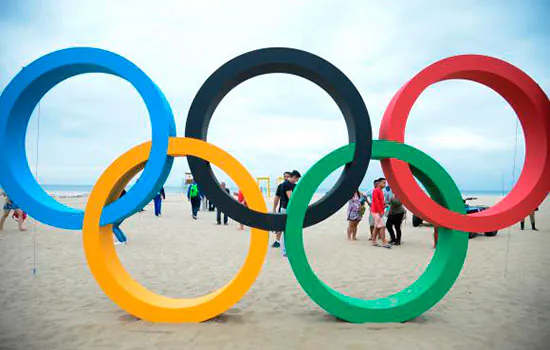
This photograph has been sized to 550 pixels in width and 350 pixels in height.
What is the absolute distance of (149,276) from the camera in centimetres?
733

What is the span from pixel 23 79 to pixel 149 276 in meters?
4.12

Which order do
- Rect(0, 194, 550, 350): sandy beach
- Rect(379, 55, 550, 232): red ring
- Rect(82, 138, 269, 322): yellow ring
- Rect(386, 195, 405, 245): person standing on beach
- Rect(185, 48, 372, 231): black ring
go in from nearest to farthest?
Rect(0, 194, 550, 350): sandy beach → Rect(82, 138, 269, 322): yellow ring → Rect(185, 48, 372, 231): black ring → Rect(379, 55, 550, 232): red ring → Rect(386, 195, 405, 245): person standing on beach

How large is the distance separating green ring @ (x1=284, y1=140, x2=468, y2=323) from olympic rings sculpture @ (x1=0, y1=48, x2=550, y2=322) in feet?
0.05

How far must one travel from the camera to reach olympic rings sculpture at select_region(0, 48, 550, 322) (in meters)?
4.95

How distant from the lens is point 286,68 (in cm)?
521

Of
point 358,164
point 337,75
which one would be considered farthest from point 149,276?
point 337,75

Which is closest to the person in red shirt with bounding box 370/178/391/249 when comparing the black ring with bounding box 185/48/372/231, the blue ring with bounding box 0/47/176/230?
the black ring with bounding box 185/48/372/231

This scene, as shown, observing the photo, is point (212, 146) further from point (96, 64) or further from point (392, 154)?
point (392, 154)

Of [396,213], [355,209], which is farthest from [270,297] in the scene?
[396,213]

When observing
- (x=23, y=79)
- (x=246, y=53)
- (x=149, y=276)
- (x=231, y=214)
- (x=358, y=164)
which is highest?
(x=246, y=53)

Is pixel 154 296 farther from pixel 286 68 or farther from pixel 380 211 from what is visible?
pixel 380 211

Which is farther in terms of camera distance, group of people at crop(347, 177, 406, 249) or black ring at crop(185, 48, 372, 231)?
group of people at crop(347, 177, 406, 249)

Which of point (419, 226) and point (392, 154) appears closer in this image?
point (392, 154)

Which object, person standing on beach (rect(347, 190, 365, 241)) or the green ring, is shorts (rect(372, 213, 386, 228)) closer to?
person standing on beach (rect(347, 190, 365, 241))
